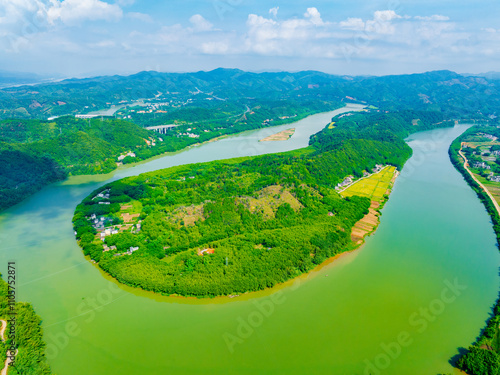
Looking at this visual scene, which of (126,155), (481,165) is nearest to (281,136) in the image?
(126,155)

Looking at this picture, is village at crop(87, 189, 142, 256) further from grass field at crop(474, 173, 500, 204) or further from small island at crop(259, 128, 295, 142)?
small island at crop(259, 128, 295, 142)

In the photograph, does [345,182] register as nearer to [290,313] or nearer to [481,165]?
[290,313]

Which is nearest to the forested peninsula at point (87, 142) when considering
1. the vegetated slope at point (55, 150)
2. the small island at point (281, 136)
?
the vegetated slope at point (55, 150)

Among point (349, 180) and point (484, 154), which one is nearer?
point (349, 180)

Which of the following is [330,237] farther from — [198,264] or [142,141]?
[142,141]

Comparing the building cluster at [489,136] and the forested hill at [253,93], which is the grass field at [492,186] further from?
the forested hill at [253,93]

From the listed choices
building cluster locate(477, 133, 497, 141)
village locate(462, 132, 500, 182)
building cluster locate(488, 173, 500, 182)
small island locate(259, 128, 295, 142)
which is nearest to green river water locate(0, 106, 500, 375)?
building cluster locate(488, 173, 500, 182)

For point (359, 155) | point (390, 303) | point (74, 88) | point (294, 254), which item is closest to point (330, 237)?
A: point (294, 254)
